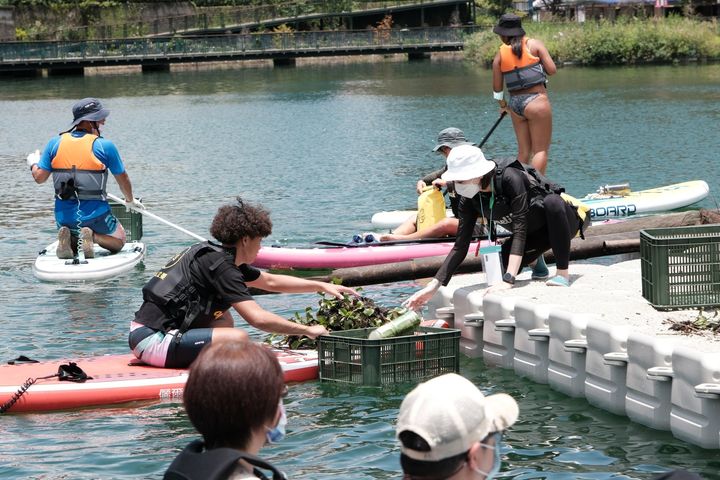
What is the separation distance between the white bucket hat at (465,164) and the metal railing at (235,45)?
5361 cm

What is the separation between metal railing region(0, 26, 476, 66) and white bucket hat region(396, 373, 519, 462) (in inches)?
2320

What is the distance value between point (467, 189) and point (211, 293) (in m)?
2.12

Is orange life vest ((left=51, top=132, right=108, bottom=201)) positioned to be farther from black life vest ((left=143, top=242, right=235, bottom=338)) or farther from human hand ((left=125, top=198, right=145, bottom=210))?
black life vest ((left=143, top=242, right=235, bottom=338))

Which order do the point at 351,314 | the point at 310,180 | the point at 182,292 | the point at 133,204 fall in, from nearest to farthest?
1. the point at 182,292
2. the point at 351,314
3. the point at 133,204
4. the point at 310,180

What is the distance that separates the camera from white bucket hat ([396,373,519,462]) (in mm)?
3195

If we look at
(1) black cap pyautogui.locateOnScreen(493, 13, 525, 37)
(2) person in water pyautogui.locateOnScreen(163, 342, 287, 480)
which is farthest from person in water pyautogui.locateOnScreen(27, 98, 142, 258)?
(2) person in water pyautogui.locateOnScreen(163, 342, 287, 480)

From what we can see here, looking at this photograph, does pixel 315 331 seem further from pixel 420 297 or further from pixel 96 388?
pixel 96 388

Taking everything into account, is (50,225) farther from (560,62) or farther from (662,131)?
(560,62)

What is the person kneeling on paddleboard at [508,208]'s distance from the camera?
29.1 feet

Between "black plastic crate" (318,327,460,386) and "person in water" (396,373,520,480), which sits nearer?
"person in water" (396,373,520,480)

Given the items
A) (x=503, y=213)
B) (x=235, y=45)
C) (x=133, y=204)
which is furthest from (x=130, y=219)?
(x=235, y=45)

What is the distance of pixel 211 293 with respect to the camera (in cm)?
786

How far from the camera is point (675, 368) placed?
7.03 m

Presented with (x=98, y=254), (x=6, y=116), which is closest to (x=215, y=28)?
(x=6, y=116)
